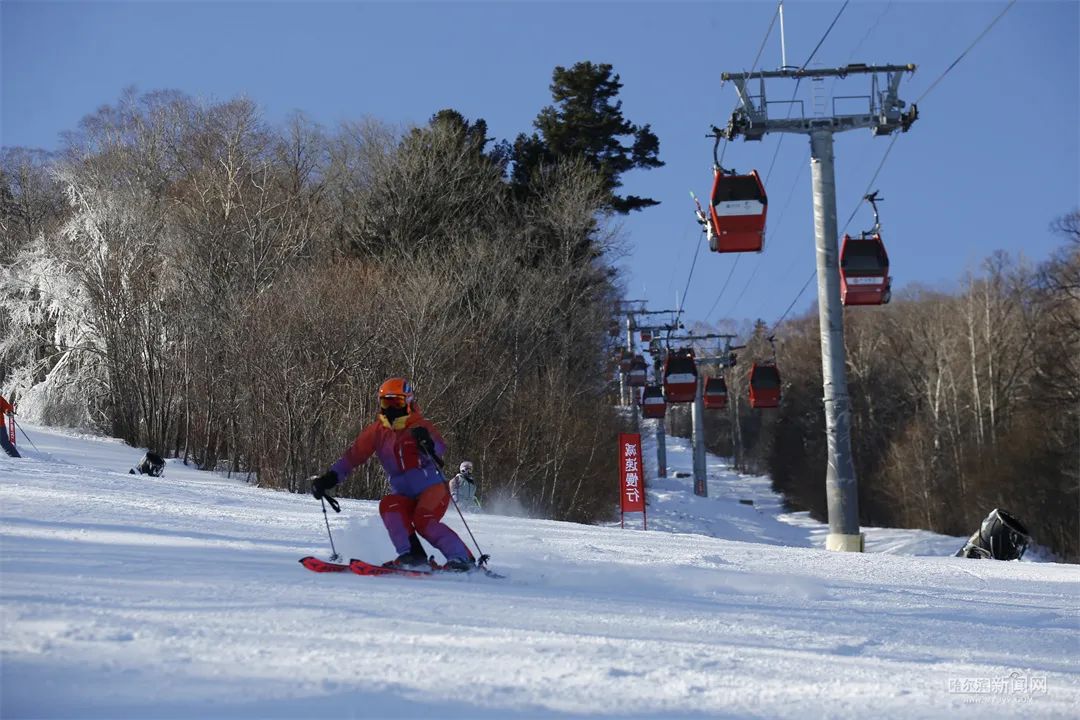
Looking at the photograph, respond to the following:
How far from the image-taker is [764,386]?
98.0 ft

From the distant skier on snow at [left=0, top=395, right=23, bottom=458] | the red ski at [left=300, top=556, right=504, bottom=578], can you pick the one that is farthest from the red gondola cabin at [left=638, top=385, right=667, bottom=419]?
the red ski at [left=300, top=556, right=504, bottom=578]

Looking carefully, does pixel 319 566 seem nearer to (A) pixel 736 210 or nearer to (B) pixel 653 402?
(A) pixel 736 210

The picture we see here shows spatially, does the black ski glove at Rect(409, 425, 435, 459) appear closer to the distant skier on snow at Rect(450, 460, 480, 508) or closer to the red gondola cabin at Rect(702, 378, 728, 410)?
the distant skier on snow at Rect(450, 460, 480, 508)

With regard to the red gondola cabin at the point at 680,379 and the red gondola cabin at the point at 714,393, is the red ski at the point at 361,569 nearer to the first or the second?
the red gondola cabin at the point at 680,379

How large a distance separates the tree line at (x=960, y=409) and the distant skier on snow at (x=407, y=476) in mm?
27774

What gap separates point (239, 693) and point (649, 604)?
11.3ft

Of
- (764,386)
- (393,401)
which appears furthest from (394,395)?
(764,386)

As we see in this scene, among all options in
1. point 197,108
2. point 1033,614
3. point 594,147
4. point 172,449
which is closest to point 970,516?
point 594,147

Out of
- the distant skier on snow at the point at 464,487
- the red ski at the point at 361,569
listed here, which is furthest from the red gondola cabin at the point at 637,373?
the red ski at the point at 361,569

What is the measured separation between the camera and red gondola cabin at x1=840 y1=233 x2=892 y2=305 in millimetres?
17953

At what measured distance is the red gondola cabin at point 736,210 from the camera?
17.6m

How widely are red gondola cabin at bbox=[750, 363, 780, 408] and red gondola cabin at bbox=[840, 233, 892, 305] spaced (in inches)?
449

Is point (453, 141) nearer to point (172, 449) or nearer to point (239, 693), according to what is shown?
point (172, 449)

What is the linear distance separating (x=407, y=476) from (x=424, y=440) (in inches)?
15.7
